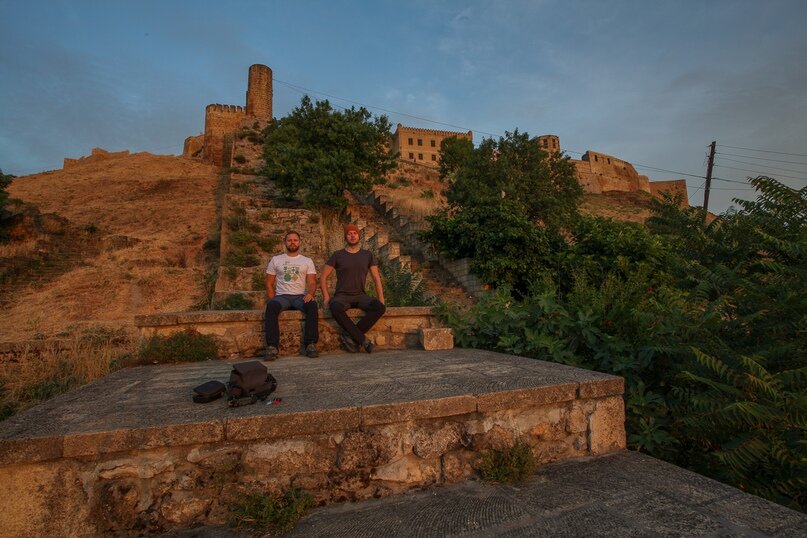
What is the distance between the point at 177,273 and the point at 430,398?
14.0 meters

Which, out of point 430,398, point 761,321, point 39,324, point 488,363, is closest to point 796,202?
point 761,321

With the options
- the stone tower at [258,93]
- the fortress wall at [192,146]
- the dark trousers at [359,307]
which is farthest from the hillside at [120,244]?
the fortress wall at [192,146]

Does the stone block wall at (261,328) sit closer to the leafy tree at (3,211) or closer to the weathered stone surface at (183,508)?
the weathered stone surface at (183,508)

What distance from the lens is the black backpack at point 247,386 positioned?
2.51 meters

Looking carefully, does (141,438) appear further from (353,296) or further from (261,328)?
(353,296)

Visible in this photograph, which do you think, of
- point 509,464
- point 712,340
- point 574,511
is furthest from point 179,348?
point 712,340

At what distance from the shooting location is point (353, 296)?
5.23 metres

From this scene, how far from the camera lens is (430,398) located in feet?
8.15

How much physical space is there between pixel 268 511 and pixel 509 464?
1.31 metres

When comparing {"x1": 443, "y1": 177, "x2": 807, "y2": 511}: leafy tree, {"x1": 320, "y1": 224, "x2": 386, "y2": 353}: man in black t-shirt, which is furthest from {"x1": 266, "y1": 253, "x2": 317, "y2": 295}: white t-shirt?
{"x1": 443, "y1": 177, "x2": 807, "y2": 511}: leafy tree

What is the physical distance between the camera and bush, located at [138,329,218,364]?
4.55m

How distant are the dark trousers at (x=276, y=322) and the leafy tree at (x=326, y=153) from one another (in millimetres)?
12287

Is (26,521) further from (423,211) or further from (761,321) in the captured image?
(423,211)

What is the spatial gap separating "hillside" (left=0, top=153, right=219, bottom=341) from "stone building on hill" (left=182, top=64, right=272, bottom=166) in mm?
4722
